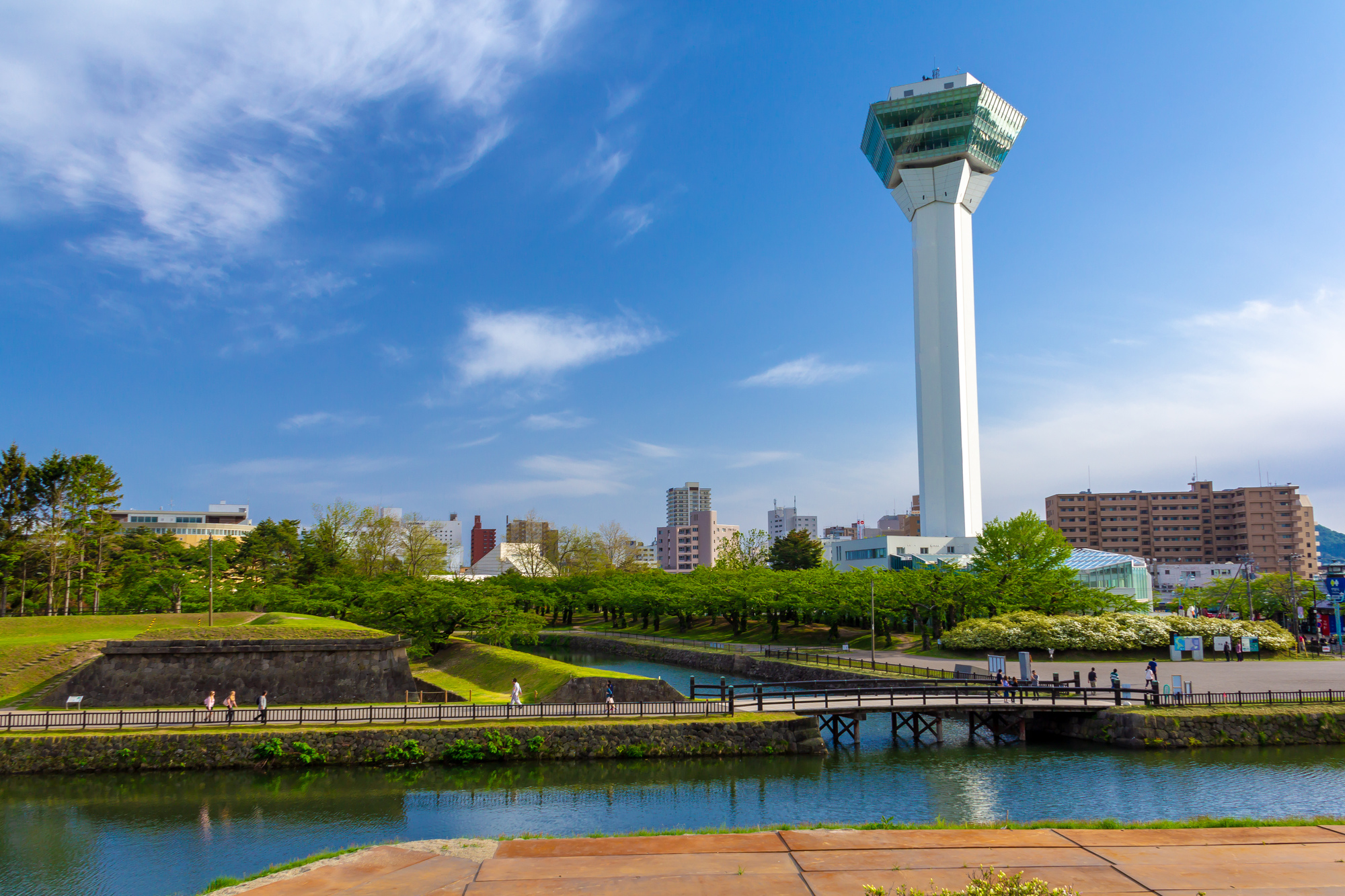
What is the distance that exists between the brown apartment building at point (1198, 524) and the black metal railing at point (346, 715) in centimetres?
14695

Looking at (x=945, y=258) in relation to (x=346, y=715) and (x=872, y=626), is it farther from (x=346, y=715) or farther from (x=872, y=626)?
(x=346, y=715)

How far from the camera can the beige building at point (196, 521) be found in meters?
158

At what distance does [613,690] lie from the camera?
136 feet

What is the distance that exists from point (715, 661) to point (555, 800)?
42.8 m

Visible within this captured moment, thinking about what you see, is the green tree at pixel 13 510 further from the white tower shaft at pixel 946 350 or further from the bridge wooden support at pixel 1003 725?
A: the white tower shaft at pixel 946 350

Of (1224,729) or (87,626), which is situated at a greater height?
(87,626)

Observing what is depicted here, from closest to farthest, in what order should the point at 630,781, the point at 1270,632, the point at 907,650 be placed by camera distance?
the point at 630,781
the point at 1270,632
the point at 907,650

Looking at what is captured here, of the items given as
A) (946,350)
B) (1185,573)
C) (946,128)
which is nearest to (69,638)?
(946,350)

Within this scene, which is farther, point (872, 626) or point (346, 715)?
point (872, 626)

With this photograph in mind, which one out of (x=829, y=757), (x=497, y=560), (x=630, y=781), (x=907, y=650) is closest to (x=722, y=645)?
(x=907, y=650)

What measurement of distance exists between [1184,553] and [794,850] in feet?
621

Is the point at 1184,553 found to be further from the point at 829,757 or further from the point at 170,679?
the point at 170,679

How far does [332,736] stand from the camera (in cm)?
3325

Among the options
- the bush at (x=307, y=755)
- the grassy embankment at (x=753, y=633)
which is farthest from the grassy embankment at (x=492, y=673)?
the grassy embankment at (x=753, y=633)
